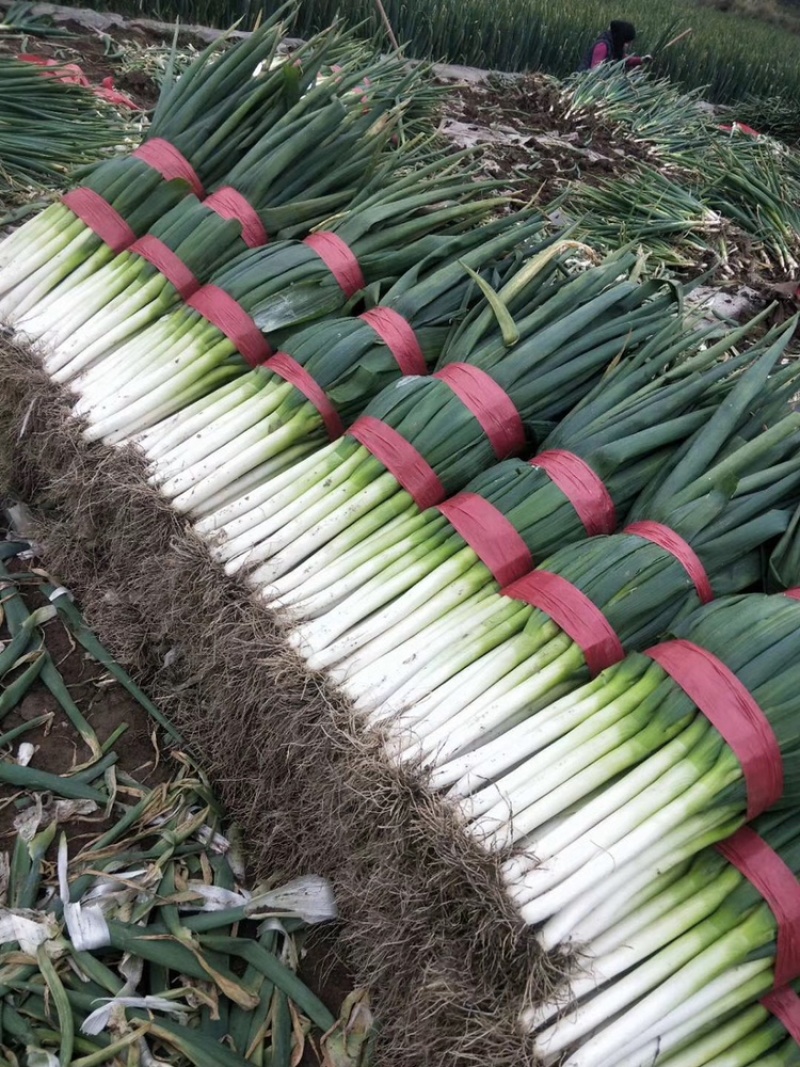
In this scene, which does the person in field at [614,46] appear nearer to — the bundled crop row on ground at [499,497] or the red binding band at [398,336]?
the bundled crop row on ground at [499,497]

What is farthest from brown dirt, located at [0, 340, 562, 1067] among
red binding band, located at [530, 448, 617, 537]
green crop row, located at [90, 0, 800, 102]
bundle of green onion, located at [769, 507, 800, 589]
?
green crop row, located at [90, 0, 800, 102]

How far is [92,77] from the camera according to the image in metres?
5.30

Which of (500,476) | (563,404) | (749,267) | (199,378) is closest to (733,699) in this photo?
(500,476)

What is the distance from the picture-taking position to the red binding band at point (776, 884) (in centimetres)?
136

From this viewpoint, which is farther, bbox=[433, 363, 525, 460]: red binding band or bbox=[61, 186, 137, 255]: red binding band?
bbox=[61, 186, 137, 255]: red binding band

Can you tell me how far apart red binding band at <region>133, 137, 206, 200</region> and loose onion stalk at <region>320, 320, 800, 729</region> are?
57.7 inches

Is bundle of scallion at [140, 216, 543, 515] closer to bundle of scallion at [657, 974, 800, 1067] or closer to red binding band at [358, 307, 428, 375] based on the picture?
red binding band at [358, 307, 428, 375]

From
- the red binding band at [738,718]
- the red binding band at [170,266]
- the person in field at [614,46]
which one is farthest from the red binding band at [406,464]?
the person in field at [614,46]

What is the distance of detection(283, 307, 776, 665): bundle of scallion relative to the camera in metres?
1.76

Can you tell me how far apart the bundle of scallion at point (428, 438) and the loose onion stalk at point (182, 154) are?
97 centimetres

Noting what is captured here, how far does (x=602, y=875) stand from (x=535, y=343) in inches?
46.7

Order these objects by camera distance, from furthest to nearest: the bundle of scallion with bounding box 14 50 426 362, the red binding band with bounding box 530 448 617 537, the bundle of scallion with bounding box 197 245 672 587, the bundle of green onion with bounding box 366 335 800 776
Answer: the bundle of scallion with bounding box 14 50 426 362 → the bundle of scallion with bounding box 197 245 672 587 → the red binding band with bounding box 530 448 617 537 → the bundle of green onion with bounding box 366 335 800 776

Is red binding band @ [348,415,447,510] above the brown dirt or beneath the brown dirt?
above

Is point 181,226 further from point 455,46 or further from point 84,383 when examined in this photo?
point 455,46
